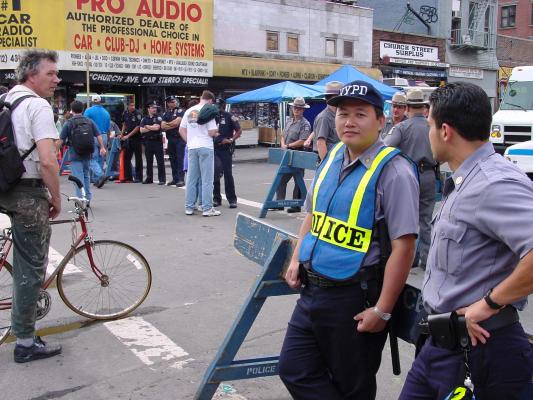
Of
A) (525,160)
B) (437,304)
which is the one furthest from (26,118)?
(525,160)

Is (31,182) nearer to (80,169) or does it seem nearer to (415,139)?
(415,139)

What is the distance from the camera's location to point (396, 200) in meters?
2.66

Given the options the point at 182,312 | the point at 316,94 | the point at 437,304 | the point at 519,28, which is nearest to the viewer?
the point at 437,304

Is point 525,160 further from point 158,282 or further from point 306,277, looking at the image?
point 306,277

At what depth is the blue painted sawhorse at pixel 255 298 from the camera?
3.33 m

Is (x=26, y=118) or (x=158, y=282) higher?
(x=26, y=118)

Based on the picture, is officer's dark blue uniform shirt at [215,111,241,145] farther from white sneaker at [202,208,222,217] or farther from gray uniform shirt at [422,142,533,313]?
gray uniform shirt at [422,142,533,313]

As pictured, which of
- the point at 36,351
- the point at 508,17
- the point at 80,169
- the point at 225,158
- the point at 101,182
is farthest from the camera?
the point at 508,17

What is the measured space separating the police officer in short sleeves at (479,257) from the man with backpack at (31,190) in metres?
2.73

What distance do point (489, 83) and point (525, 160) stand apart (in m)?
28.8

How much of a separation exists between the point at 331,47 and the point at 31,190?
26.5 metres

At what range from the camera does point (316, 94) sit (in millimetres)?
19281

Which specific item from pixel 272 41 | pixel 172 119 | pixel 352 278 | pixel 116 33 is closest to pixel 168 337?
pixel 352 278

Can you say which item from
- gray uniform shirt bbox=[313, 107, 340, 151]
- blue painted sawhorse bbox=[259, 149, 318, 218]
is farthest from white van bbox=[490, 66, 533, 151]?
gray uniform shirt bbox=[313, 107, 340, 151]
